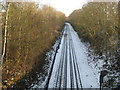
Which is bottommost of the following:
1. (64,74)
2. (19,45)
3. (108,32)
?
(64,74)

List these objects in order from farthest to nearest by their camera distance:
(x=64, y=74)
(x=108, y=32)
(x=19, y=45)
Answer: (x=108, y=32) → (x=19, y=45) → (x=64, y=74)

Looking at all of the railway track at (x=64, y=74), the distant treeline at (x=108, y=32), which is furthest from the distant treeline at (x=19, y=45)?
the distant treeline at (x=108, y=32)

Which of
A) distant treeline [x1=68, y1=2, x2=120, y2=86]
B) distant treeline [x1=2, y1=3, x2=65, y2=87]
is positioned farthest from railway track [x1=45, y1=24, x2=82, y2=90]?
distant treeline [x1=68, y1=2, x2=120, y2=86]

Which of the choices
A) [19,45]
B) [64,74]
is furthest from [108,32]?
[19,45]

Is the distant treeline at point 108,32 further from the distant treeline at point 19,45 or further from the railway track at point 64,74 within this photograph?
the distant treeline at point 19,45

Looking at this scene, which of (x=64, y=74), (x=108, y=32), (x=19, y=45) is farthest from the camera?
(x=108, y=32)

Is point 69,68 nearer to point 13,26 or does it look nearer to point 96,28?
point 13,26

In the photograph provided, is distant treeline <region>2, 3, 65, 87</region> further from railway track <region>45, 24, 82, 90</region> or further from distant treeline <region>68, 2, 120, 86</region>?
distant treeline <region>68, 2, 120, 86</region>

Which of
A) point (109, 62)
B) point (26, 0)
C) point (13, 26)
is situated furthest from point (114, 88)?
point (26, 0)

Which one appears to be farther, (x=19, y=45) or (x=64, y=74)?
(x=19, y=45)

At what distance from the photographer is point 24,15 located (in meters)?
23.7

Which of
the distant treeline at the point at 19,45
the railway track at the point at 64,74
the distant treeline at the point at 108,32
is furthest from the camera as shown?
the distant treeline at the point at 108,32

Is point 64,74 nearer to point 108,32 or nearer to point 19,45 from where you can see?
point 19,45

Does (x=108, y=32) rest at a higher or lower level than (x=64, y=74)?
higher
